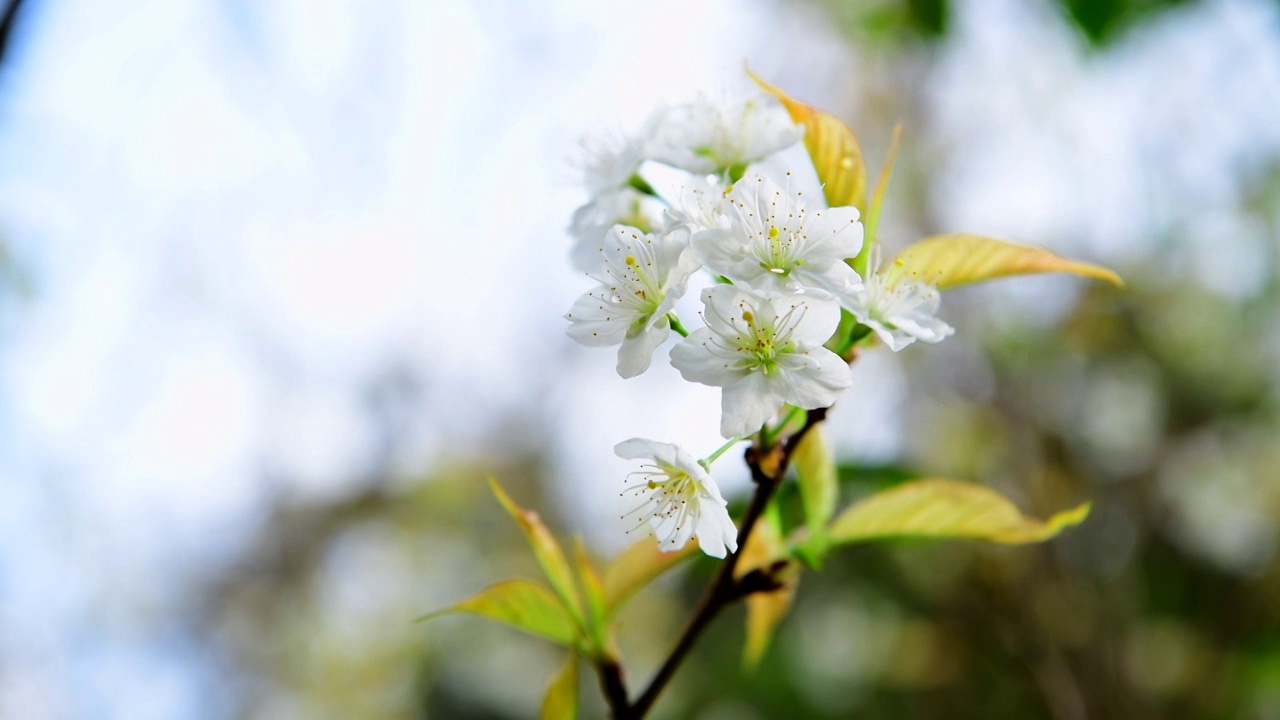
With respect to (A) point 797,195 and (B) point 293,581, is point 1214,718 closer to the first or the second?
(A) point 797,195

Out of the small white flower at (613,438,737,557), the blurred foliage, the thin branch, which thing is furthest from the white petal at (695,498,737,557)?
the blurred foliage

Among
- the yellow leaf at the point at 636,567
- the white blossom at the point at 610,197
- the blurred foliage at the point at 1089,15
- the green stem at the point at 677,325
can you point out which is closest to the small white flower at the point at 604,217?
the white blossom at the point at 610,197

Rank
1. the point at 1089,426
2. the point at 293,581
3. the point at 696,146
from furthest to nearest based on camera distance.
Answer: the point at 293,581, the point at 1089,426, the point at 696,146

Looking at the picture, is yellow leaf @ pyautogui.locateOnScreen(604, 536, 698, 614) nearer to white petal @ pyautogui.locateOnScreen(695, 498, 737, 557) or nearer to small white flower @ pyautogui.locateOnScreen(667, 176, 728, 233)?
white petal @ pyautogui.locateOnScreen(695, 498, 737, 557)

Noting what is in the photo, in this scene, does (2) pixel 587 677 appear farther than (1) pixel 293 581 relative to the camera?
No

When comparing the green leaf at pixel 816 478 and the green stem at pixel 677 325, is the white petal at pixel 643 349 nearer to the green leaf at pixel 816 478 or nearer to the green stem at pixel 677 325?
the green stem at pixel 677 325

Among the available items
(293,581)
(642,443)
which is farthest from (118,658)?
(642,443)
